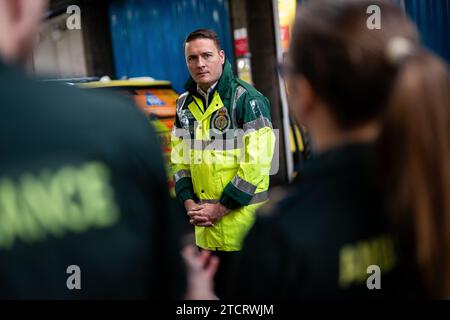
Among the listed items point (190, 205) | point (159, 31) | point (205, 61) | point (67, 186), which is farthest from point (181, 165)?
point (159, 31)

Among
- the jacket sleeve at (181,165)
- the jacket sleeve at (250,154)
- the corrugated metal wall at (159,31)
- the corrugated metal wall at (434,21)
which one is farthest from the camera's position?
the corrugated metal wall at (159,31)

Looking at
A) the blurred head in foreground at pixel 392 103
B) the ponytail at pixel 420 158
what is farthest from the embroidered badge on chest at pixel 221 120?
the ponytail at pixel 420 158

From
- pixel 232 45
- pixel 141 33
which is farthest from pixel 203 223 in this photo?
pixel 141 33

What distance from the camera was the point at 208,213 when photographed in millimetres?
2445

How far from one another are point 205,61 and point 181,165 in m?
0.60

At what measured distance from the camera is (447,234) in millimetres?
966

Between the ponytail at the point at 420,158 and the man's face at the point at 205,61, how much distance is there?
5.30 ft

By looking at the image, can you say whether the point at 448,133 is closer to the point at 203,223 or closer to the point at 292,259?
the point at 292,259

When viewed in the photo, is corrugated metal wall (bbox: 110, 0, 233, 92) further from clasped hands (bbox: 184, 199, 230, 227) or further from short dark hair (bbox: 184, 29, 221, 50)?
clasped hands (bbox: 184, 199, 230, 227)

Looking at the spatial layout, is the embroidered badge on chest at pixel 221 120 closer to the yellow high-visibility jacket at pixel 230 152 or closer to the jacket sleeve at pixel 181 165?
the yellow high-visibility jacket at pixel 230 152

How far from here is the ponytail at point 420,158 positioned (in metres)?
0.93

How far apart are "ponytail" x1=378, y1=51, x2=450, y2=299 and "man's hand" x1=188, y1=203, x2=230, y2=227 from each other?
59.7 inches

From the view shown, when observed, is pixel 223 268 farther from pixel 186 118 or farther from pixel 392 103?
pixel 392 103
